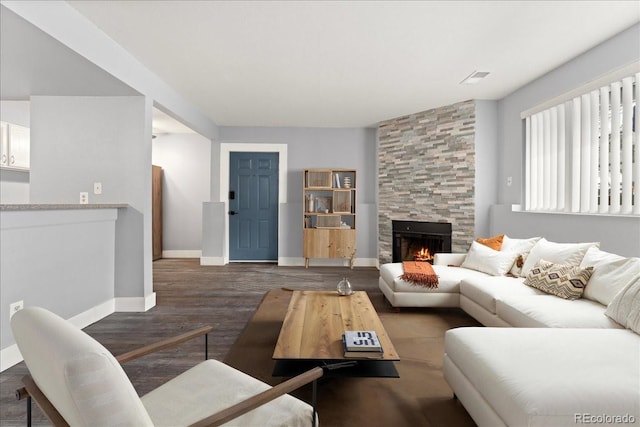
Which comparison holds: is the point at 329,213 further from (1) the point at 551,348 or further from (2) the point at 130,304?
(1) the point at 551,348

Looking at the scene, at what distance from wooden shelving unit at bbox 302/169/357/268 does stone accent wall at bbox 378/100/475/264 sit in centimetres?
56

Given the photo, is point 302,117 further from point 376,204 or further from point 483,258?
point 483,258

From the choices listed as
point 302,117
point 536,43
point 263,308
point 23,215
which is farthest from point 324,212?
point 23,215

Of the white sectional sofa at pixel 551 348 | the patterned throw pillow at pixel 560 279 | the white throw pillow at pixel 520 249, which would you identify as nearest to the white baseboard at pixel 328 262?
the white throw pillow at pixel 520 249

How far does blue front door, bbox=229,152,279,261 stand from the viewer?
667 cm

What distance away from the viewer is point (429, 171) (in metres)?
5.43

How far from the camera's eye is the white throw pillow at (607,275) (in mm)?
2277

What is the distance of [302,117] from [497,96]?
9.50ft

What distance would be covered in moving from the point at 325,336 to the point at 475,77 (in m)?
3.35

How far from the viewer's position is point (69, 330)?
93 centimetres

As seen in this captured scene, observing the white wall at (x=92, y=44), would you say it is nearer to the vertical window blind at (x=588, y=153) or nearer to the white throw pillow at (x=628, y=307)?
the white throw pillow at (x=628, y=307)

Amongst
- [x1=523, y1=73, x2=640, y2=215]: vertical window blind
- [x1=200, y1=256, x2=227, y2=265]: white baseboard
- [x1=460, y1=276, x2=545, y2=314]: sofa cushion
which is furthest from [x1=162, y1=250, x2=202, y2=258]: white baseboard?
[x1=523, y1=73, x2=640, y2=215]: vertical window blind

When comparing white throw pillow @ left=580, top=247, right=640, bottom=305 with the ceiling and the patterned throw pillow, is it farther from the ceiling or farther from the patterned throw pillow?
the ceiling

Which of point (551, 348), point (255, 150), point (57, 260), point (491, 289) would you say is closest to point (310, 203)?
point (255, 150)
